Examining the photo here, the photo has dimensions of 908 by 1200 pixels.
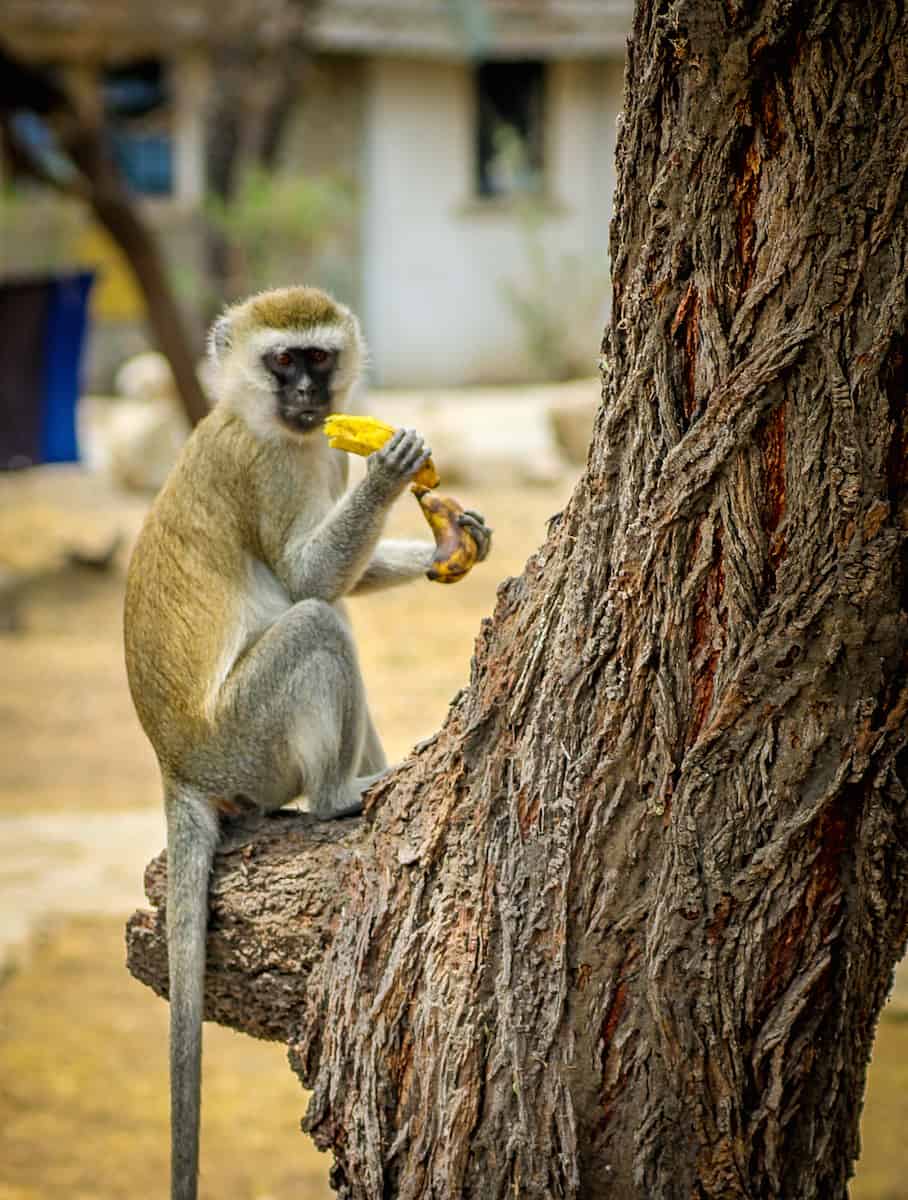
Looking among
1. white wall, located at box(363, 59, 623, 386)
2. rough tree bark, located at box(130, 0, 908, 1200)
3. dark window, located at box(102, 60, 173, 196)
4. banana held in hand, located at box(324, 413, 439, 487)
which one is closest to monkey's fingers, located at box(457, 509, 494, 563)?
banana held in hand, located at box(324, 413, 439, 487)

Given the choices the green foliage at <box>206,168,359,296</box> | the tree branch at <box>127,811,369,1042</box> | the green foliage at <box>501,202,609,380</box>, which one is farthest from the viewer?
the green foliage at <box>501,202,609,380</box>

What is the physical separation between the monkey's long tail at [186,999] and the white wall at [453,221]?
1708 cm

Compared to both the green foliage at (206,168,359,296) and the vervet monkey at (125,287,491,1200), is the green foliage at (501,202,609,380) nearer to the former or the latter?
the green foliage at (206,168,359,296)

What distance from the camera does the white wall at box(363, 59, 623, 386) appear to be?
19906 mm

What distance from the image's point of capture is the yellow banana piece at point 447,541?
10.6 ft

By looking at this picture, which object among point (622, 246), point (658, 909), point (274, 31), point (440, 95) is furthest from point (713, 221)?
point (440, 95)

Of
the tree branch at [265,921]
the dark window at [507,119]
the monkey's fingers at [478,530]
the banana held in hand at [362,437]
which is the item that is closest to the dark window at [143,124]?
the dark window at [507,119]

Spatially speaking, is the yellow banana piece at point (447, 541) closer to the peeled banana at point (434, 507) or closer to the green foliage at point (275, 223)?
the peeled banana at point (434, 507)

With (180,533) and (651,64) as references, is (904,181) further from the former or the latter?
(180,533)

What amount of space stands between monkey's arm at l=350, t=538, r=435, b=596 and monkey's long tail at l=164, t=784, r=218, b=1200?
1020mm

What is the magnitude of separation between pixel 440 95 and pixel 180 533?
1765cm

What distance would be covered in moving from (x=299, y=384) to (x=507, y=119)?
1813 centimetres

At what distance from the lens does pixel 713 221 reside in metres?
2.16

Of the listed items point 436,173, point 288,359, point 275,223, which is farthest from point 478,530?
point 436,173
